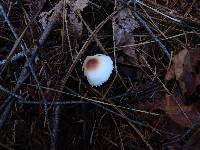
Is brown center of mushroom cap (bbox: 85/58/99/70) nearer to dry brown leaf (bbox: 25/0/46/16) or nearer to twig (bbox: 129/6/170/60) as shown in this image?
twig (bbox: 129/6/170/60)

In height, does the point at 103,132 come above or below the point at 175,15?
below

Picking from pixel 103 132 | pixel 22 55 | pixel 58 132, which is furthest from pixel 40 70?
pixel 103 132

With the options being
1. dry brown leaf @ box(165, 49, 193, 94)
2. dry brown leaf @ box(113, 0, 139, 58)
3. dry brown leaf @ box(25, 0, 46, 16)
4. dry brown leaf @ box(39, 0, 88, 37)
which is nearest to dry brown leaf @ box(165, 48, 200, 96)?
dry brown leaf @ box(165, 49, 193, 94)

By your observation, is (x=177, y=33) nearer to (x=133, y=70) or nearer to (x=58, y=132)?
(x=133, y=70)

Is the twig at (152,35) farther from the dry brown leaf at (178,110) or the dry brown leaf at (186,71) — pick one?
the dry brown leaf at (178,110)

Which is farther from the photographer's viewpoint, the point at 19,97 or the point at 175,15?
the point at 175,15
